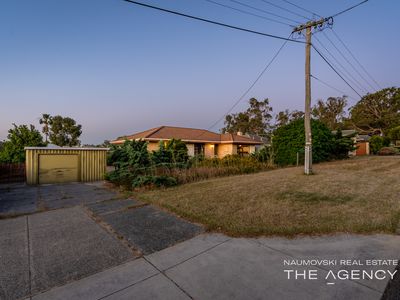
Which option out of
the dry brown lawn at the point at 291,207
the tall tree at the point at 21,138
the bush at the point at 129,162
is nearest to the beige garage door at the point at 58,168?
the bush at the point at 129,162

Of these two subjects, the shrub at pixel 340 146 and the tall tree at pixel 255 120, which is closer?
the shrub at pixel 340 146

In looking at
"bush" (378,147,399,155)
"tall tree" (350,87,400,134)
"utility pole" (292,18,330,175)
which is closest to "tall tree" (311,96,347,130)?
"tall tree" (350,87,400,134)

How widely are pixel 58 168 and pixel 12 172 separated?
113 inches

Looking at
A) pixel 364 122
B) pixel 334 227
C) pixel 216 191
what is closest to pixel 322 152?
pixel 216 191

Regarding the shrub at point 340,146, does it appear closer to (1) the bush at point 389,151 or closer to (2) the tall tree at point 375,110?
(1) the bush at point 389,151

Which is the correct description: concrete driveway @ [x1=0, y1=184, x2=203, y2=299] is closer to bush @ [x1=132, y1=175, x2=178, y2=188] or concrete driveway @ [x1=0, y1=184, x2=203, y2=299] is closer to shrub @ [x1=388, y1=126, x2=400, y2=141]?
bush @ [x1=132, y1=175, x2=178, y2=188]

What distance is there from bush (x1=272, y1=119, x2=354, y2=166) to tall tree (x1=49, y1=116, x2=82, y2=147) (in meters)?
34.3

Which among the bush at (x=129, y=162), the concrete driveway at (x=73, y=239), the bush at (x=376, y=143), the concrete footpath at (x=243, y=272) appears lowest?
the concrete driveway at (x=73, y=239)

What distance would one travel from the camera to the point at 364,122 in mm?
44844

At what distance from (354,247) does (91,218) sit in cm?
554

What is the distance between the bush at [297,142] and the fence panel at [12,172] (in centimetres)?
1788

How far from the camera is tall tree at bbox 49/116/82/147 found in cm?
3744

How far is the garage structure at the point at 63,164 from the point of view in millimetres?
13078

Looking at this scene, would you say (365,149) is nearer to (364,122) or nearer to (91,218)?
(364,122)
